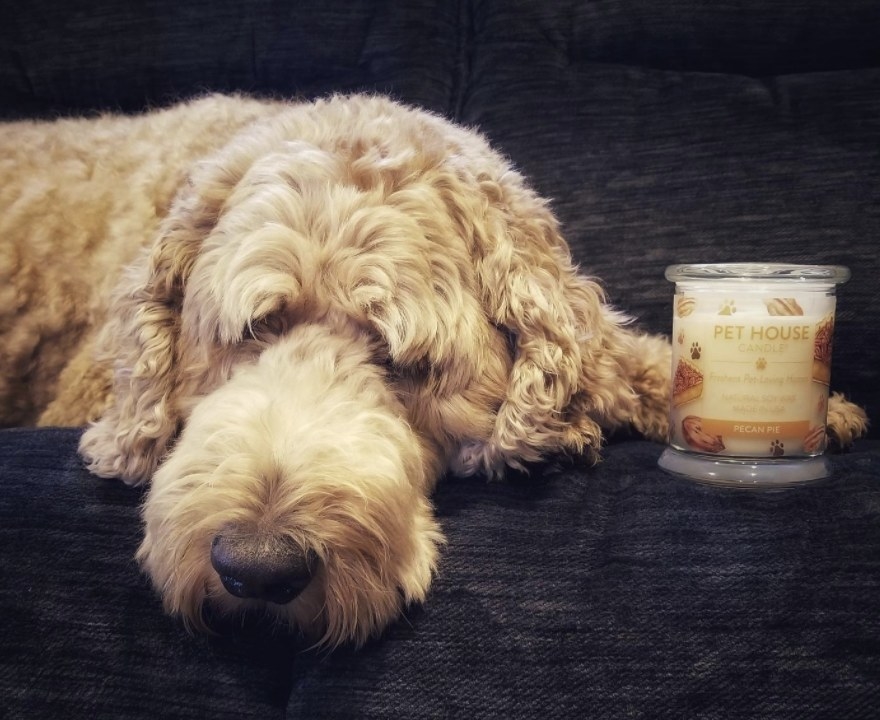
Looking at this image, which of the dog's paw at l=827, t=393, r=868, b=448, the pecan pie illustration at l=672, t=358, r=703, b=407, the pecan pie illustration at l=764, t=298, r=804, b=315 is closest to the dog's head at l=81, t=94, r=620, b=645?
the pecan pie illustration at l=672, t=358, r=703, b=407

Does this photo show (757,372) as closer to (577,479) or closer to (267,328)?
(577,479)

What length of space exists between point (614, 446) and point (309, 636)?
810mm

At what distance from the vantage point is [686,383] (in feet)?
4.36

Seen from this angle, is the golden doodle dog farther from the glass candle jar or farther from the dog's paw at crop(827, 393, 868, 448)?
the glass candle jar

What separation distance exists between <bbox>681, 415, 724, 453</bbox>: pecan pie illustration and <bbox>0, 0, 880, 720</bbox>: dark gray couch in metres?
0.07

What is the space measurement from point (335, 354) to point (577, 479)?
1.54ft

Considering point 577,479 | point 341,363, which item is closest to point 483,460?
point 577,479

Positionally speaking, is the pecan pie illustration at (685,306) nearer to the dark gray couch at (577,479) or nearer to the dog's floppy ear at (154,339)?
the dark gray couch at (577,479)

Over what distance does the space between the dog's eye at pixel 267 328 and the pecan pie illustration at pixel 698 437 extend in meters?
0.70

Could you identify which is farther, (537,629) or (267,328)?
(267,328)

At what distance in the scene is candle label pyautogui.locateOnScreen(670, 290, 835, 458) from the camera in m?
1.24

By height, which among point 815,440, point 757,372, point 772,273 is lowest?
point 815,440

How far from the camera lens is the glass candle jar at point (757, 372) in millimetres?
1244

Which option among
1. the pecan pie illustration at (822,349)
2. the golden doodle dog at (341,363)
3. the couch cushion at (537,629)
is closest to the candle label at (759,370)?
the pecan pie illustration at (822,349)
